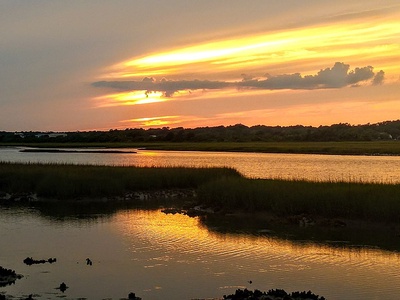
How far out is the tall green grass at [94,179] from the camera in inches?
1315

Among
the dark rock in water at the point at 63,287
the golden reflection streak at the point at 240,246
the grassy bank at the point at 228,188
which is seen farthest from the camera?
the grassy bank at the point at 228,188

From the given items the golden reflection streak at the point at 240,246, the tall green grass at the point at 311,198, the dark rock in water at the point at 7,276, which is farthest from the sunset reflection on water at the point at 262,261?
the tall green grass at the point at 311,198

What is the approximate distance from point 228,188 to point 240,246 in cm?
886

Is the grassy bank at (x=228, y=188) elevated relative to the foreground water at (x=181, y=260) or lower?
elevated

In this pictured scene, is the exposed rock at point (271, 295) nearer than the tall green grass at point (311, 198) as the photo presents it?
Yes

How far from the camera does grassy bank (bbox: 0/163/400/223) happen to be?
23.4 metres

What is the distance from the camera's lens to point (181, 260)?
17.1 m

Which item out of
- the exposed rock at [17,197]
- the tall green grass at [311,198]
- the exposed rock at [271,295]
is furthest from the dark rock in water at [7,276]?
the exposed rock at [17,197]

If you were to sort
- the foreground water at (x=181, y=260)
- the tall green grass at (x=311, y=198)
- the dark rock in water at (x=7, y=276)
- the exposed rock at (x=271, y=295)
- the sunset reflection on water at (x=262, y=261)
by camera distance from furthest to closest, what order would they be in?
the tall green grass at (x=311, y=198)
the sunset reflection on water at (x=262, y=261)
the dark rock in water at (x=7, y=276)
the foreground water at (x=181, y=260)
the exposed rock at (x=271, y=295)

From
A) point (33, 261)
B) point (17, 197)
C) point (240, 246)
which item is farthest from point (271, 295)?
point (17, 197)

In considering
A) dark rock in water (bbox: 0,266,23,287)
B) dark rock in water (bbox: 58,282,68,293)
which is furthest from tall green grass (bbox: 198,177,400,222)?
dark rock in water (bbox: 0,266,23,287)

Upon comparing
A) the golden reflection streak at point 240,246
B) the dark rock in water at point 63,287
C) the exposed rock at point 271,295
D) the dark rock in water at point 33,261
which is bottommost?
the golden reflection streak at point 240,246

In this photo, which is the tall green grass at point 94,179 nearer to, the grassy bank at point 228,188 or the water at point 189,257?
the grassy bank at point 228,188

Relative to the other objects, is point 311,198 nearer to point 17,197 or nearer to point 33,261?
point 33,261
